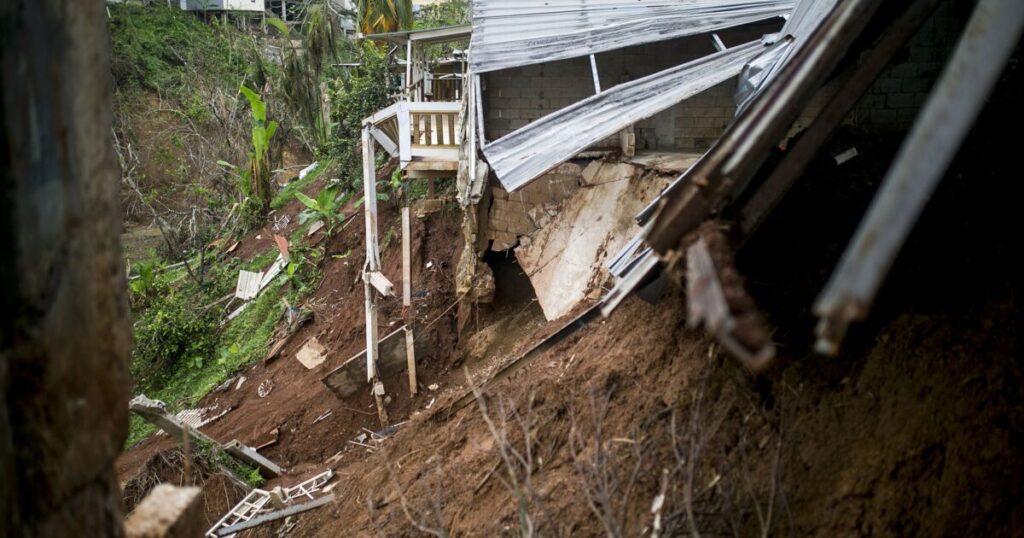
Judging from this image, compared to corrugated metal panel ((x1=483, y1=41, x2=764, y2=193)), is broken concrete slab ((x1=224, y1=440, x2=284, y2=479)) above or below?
below

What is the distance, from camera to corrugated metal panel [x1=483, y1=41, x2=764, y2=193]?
795cm

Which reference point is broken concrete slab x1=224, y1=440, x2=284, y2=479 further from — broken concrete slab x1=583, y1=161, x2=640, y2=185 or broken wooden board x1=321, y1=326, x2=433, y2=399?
broken concrete slab x1=583, y1=161, x2=640, y2=185

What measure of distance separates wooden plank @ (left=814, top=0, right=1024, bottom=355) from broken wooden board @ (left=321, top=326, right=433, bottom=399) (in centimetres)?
975

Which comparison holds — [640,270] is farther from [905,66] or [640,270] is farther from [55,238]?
[905,66]

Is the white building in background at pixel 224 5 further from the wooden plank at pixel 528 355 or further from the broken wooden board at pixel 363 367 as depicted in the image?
the wooden plank at pixel 528 355

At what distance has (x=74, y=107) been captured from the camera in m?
2.53

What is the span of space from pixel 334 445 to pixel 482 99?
5.54m

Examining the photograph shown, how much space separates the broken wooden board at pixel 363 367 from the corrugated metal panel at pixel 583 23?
4.25 meters

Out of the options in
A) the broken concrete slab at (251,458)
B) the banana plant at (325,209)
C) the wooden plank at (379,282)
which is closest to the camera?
the broken concrete slab at (251,458)

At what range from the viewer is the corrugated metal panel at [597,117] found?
26.1 ft

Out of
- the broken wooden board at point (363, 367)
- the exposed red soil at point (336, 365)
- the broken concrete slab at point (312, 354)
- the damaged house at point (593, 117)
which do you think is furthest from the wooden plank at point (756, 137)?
the broken concrete slab at point (312, 354)

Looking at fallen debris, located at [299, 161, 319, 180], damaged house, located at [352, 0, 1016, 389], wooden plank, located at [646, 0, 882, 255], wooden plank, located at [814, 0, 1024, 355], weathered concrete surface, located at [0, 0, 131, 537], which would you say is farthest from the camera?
fallen debris, located at [299, 161, 319, 180]

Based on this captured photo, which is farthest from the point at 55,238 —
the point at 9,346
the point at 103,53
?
the point at 103,53

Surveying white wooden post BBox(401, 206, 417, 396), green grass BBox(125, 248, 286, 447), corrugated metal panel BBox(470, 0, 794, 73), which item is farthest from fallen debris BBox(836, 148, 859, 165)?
A: green grass BBox(125, 248, 286, 447)
